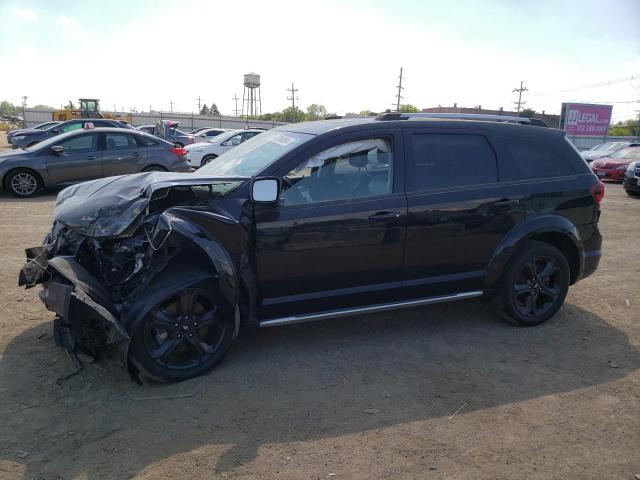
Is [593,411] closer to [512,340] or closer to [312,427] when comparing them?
[512,340]

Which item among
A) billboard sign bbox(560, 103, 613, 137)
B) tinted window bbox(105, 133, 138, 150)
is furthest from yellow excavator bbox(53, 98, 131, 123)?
billboard sign bbox(560, 103, 613, 137)

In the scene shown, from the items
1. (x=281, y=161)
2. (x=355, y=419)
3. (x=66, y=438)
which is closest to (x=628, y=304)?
(x=355, y=419)

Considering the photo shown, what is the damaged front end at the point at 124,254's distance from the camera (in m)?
3.24

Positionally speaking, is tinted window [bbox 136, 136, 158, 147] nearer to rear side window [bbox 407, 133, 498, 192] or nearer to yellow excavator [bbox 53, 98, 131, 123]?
rear side window [bbox 407, 133, 498, 192]

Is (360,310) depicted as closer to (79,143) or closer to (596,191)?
(596,191)

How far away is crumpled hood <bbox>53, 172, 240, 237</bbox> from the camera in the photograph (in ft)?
11.3

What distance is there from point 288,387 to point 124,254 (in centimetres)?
152

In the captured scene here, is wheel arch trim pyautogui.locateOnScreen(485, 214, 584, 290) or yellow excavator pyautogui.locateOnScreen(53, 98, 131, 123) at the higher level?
yellow excavator pyautogui.locateOnScreen(53, 98, 131, 123)

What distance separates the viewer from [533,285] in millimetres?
4504

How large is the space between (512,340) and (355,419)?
191 centimetres

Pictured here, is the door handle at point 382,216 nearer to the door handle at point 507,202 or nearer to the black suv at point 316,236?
the black suv at point 316,236

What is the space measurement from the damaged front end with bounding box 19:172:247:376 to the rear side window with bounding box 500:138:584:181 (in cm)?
247

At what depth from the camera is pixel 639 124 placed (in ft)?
220

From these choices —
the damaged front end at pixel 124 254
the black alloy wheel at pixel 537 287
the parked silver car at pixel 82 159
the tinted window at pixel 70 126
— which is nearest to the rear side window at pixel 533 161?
the black alloy wheel at pixel 537 287
